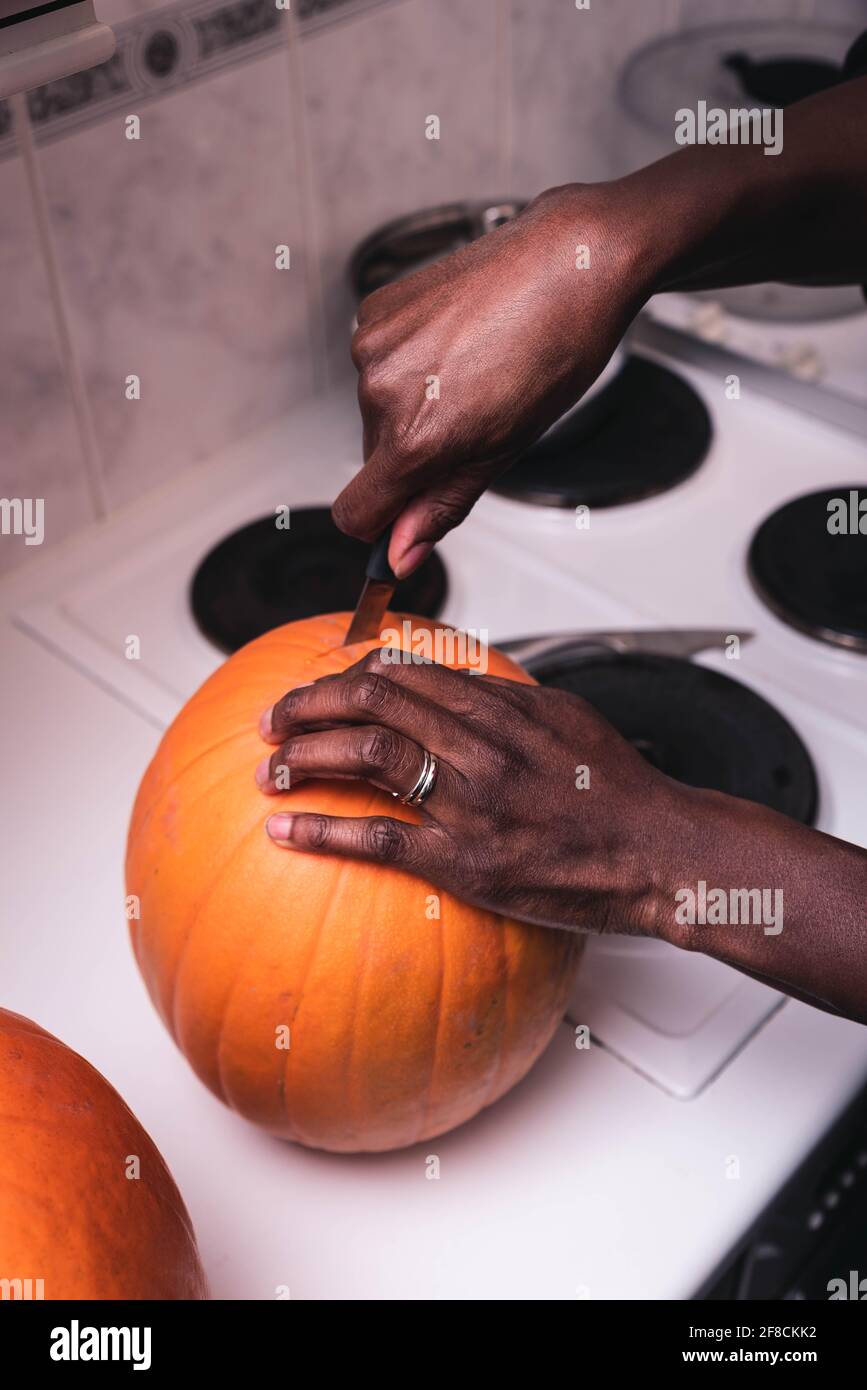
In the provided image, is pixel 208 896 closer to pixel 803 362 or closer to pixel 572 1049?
pixel 572 1049

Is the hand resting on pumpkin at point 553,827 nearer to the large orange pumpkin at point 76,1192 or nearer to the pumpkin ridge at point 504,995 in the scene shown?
the pumpkin ridge at point 504,995

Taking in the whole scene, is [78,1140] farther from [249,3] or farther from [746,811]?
[249,3]

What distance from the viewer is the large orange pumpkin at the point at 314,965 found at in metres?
0.75

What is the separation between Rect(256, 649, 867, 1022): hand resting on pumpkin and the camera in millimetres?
729

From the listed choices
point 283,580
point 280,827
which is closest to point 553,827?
point 280,827

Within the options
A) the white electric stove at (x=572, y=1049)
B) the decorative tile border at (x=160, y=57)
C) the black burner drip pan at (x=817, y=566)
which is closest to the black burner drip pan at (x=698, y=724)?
the white electric stove at (x=572, y=1049)

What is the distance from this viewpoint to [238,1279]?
81cm

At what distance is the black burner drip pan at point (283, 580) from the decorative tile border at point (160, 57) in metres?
0.40

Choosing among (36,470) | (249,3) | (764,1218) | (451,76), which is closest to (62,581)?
(36,470)

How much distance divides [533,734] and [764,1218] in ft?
1.21

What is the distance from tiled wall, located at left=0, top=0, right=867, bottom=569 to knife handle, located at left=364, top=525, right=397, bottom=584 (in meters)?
0.54

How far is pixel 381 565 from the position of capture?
821 mm

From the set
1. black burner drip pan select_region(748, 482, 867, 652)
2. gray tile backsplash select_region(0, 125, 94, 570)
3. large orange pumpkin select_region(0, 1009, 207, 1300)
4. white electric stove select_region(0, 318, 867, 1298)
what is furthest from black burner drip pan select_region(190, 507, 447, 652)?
large orange pumpkin select_region(0, 1009, 207, 1300)

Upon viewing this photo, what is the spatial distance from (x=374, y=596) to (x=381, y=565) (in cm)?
3
